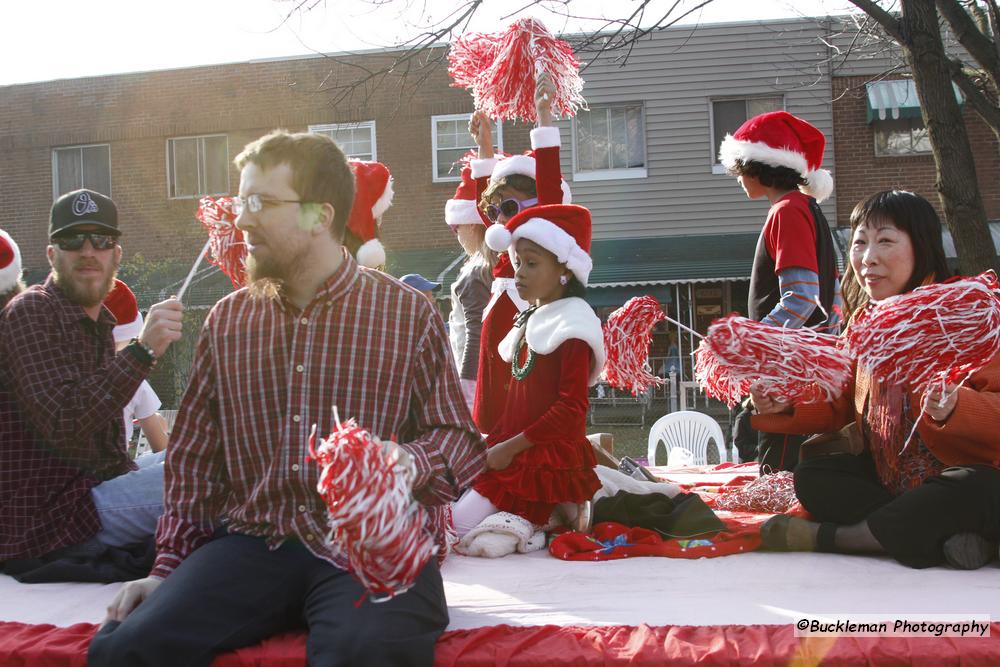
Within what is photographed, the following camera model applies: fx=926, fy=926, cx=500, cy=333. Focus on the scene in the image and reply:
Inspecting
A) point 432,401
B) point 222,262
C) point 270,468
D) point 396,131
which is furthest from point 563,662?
point 396,131

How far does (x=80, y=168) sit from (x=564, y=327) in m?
15.6

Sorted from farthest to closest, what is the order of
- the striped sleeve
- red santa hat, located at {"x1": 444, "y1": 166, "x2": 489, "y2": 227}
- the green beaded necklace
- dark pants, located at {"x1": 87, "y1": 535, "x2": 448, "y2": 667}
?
red santa hat, located at {"x1": 444, "y1": 166, "x2": 489, "y2": 227}, the striped sleeve, the green beaded necklace, dark pants, located at {"x1": 87, "y1": 535, "x2": 448, "y2": 667}

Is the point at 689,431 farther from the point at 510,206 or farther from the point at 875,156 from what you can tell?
the point at 875,156

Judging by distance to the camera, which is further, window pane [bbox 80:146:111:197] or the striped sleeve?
window pane [bbox 80:146:111:197]

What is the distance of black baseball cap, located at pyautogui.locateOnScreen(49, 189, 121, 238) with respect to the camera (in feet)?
10.1

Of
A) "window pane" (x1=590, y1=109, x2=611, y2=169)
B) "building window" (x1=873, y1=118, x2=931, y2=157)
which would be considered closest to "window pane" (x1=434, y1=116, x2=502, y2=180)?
"window pane" (x1=590, y1=109, x2=611, y2=169)

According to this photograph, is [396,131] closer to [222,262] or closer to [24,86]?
[24,86]

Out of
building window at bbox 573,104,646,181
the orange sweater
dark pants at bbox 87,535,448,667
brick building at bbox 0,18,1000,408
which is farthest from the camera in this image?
building window at bbox 573,104,646,181

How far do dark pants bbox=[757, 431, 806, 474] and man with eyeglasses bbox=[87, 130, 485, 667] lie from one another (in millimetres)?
2137

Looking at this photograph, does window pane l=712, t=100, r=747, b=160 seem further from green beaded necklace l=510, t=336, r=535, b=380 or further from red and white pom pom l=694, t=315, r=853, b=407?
red and white pom pom l=694, t=315, r=853, b=407

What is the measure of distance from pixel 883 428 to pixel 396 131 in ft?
41.8

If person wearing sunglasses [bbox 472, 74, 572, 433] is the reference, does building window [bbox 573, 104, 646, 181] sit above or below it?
above

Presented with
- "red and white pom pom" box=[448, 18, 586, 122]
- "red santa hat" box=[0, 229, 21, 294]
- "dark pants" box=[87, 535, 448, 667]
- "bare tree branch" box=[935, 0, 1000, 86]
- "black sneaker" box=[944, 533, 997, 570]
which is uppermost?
"bare tree branch" box=[935, 0, 1000, 86]

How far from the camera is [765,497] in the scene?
377cm
